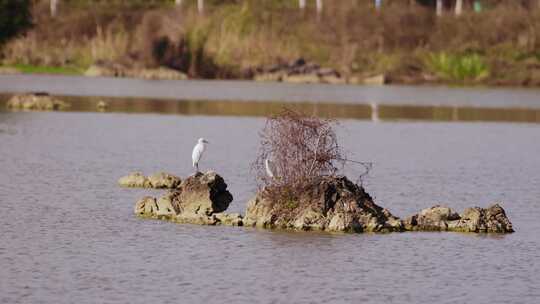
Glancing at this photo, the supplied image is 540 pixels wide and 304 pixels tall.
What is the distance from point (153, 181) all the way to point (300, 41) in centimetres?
7156

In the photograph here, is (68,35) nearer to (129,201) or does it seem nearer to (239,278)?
(129,201)

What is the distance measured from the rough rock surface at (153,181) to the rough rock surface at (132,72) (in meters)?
65.1

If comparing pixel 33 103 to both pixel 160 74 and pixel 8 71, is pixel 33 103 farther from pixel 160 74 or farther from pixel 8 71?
pixel 8 71

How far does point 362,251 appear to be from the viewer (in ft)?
72.5

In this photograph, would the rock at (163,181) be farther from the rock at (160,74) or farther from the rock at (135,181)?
the rock at (160,74)

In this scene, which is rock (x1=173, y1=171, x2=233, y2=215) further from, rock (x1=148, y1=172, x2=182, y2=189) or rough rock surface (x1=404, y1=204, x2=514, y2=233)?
rock (x1=148, y1=172, x2=182, y2=189)

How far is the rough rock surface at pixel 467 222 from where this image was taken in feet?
79.2

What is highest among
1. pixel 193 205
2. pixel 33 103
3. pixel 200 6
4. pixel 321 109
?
pixel 200 6

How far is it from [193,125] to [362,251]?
3007 cm

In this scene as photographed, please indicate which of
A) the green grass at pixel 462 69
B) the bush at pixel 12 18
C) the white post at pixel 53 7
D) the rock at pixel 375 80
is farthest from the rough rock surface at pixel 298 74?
the bush at pixel 12 18

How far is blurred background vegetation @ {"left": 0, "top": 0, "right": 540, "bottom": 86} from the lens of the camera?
95.4 m

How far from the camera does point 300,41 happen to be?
329ft

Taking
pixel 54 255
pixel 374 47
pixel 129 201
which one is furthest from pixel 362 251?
pixel 374 47

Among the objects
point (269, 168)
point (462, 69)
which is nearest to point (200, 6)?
point (462, 69)
